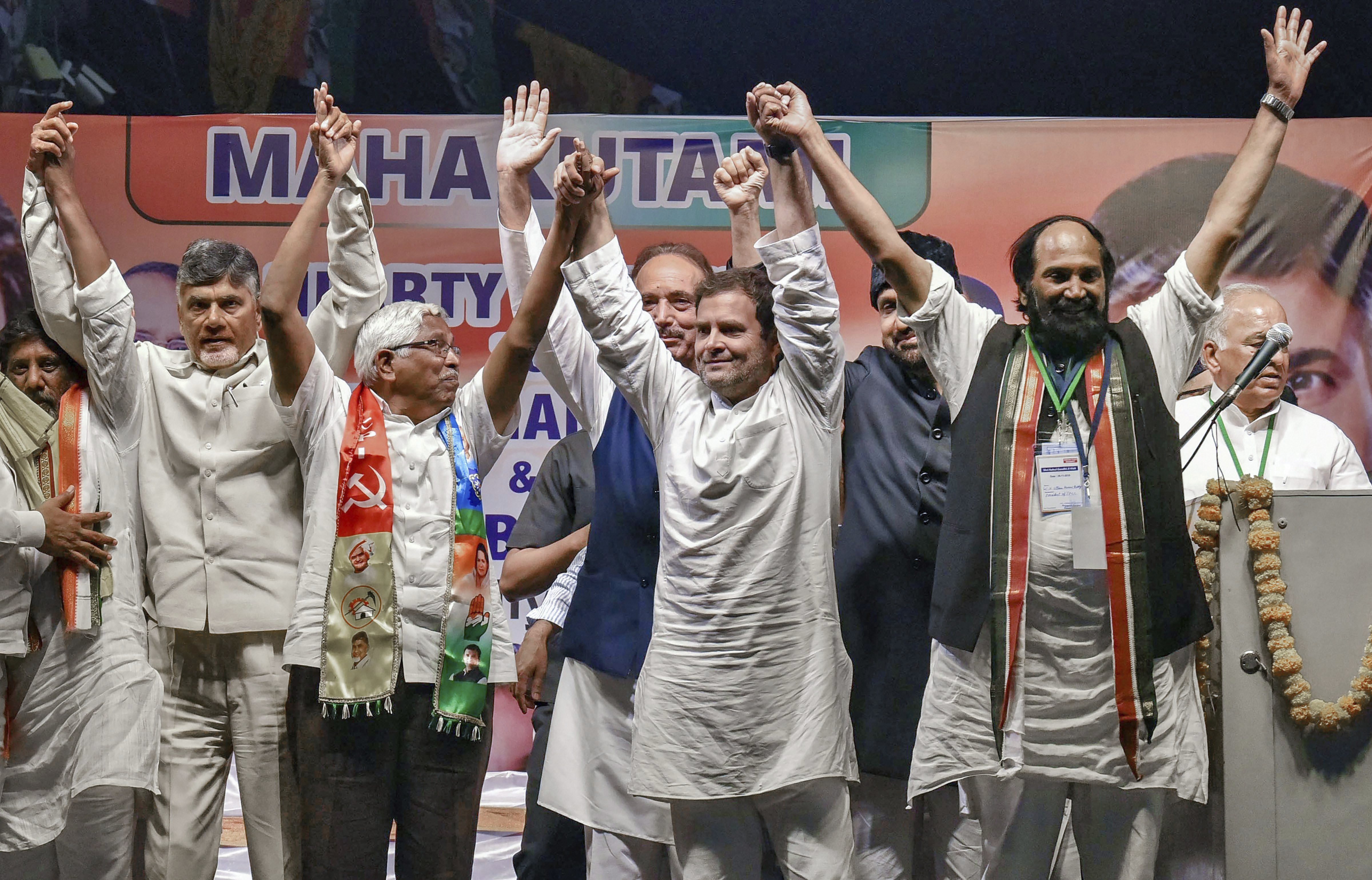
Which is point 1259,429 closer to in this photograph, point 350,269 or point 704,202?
point 704,202

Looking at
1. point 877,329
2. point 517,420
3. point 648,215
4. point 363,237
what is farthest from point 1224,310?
point 363,237

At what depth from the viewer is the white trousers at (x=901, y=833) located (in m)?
3.09

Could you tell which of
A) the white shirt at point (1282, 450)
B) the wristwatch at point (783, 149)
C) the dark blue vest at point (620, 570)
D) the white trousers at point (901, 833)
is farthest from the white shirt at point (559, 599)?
the white shirt at point (1282, 450)

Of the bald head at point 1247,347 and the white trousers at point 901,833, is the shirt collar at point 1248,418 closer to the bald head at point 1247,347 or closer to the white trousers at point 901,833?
the bald head at point 1247,347

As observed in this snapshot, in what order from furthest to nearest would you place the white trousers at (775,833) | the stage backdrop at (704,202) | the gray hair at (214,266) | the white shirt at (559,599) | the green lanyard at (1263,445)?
the stage backdrop at (704,202) → the green lanyard at (1263,445) → the white shirt at (559,599) → the gray hair at (214,266) → the white trousers at (775,833)

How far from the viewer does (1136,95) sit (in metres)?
5.32

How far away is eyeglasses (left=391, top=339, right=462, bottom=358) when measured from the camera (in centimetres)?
306

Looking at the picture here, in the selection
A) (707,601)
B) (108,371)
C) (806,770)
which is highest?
(108,371)

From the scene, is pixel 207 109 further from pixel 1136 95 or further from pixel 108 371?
pixel 1136 95

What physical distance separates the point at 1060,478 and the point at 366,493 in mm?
1492

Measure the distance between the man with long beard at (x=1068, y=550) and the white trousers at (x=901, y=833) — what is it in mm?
255

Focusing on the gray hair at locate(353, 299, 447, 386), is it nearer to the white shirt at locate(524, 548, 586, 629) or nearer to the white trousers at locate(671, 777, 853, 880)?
the white shirt at locate(524, 548, 586, 629)

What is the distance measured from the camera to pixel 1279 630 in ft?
9.92

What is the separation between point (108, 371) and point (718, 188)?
4.94 feet
